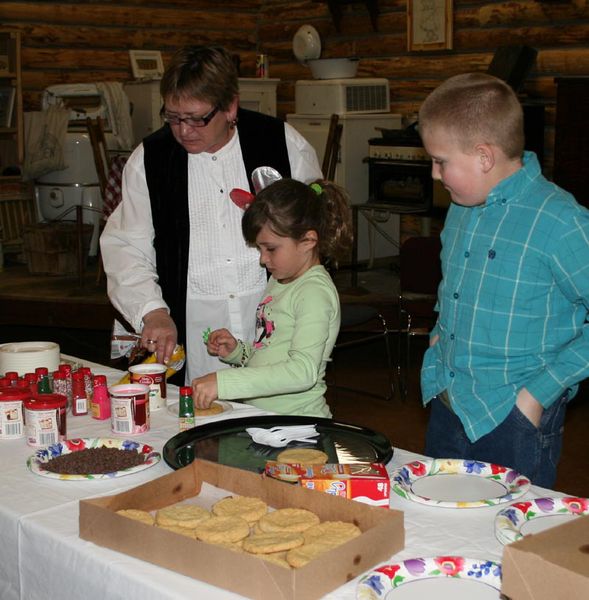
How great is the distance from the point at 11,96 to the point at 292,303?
18.1 feet

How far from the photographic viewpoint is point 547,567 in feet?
3.38

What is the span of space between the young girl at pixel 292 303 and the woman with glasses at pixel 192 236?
260 millimetres

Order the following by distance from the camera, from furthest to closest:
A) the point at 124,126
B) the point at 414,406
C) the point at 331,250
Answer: the point at 124,126, the point at 414,406, the point at 331,250

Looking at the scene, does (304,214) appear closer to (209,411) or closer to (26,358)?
(209,411)

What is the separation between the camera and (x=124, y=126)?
7.11 metres

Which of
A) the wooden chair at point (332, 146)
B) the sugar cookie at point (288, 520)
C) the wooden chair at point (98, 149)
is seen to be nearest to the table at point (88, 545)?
the sugar cookie at point (288, 520)

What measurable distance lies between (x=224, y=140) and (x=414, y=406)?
267cm

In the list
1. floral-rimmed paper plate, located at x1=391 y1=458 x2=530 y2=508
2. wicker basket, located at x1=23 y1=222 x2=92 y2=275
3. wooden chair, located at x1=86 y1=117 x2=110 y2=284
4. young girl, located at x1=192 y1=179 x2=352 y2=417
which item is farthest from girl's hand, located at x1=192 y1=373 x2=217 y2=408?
wicker basket, located at x1=23 y1=222 x2=92 y2=275

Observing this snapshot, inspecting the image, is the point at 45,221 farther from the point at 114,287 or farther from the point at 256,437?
the point at 256,437

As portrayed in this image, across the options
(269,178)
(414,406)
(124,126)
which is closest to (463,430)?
(269,178)

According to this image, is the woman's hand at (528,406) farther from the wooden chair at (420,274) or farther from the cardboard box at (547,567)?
the wooden chair at (420,274)

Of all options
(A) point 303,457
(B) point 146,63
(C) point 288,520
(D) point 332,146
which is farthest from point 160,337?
(B) point 146,63

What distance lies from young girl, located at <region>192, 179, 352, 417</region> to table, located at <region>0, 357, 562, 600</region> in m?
0.33

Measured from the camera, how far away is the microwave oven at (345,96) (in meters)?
6.99
